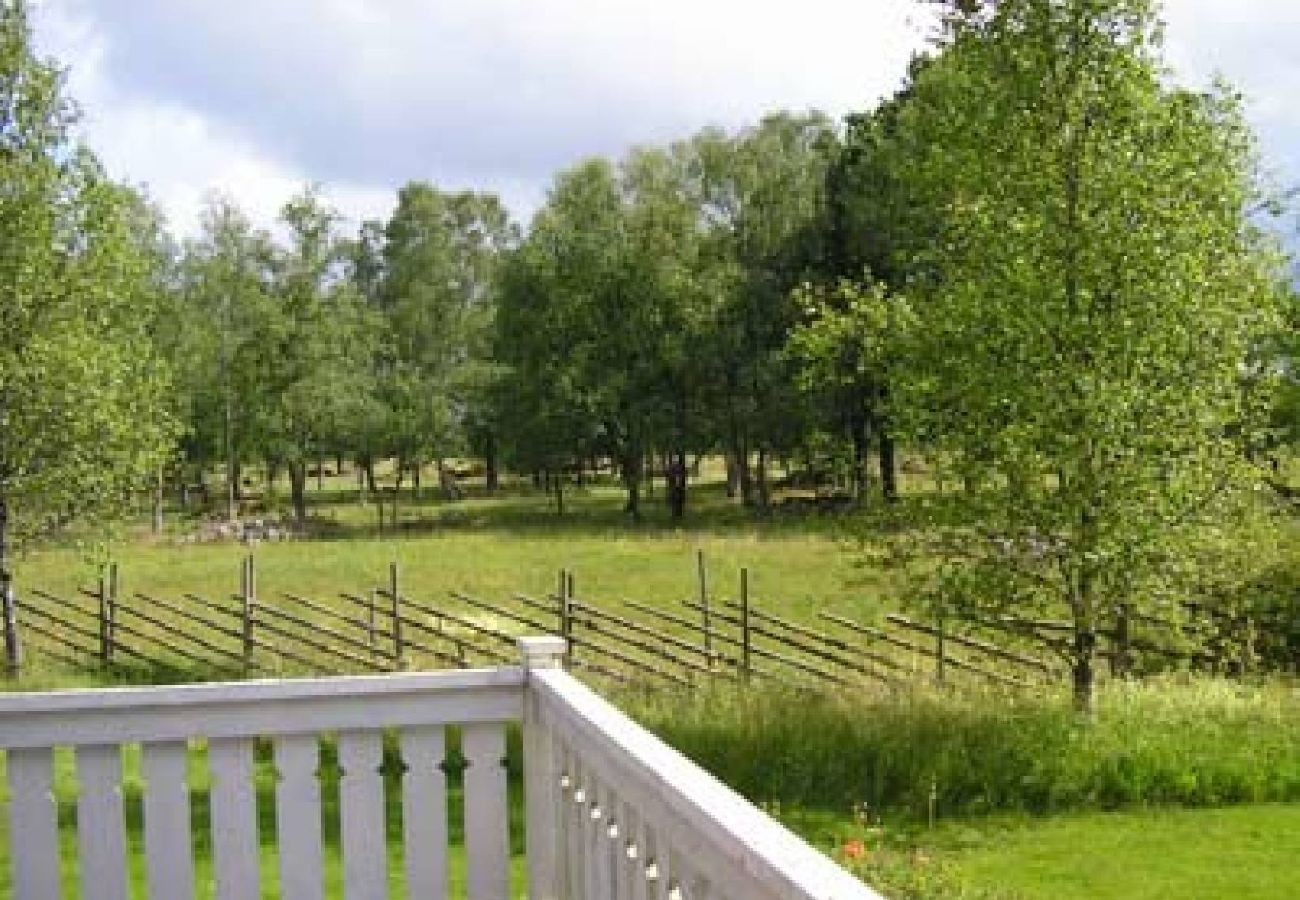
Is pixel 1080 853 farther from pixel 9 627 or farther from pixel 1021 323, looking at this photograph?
pixel 9 627

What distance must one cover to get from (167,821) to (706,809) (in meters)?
1.91

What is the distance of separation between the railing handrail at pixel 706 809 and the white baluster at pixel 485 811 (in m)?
0.45

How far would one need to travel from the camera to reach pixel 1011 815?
9758mm

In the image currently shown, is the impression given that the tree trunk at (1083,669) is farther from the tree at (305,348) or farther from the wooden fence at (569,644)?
the tree at (305,348)

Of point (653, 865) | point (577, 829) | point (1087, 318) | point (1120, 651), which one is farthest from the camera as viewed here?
point (1120, 651)

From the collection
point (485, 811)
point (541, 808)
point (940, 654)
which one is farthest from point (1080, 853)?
point (485, 811)

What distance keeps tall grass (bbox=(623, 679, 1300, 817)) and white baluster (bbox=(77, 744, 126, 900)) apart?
676 centimetres

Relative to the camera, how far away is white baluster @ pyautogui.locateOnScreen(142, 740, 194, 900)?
3.35 meters

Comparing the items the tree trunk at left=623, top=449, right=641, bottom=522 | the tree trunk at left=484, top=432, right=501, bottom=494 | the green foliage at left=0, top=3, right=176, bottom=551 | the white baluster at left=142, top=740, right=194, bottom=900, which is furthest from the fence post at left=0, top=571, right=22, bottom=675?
the tree trunk at left=484, top=432, right=501, bottom=494

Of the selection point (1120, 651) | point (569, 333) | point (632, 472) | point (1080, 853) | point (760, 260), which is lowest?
point (1080, 853)

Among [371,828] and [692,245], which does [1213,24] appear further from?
[692,245]

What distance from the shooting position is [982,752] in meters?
10.2

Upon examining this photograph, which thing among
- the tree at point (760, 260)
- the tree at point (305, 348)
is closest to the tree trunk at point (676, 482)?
the tree at point (760, 260)

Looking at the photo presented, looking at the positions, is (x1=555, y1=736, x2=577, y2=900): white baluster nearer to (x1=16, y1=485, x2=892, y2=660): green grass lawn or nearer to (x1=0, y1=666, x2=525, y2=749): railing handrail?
(x1=0, y1=666, x2=525, y2=749): railing handrail
